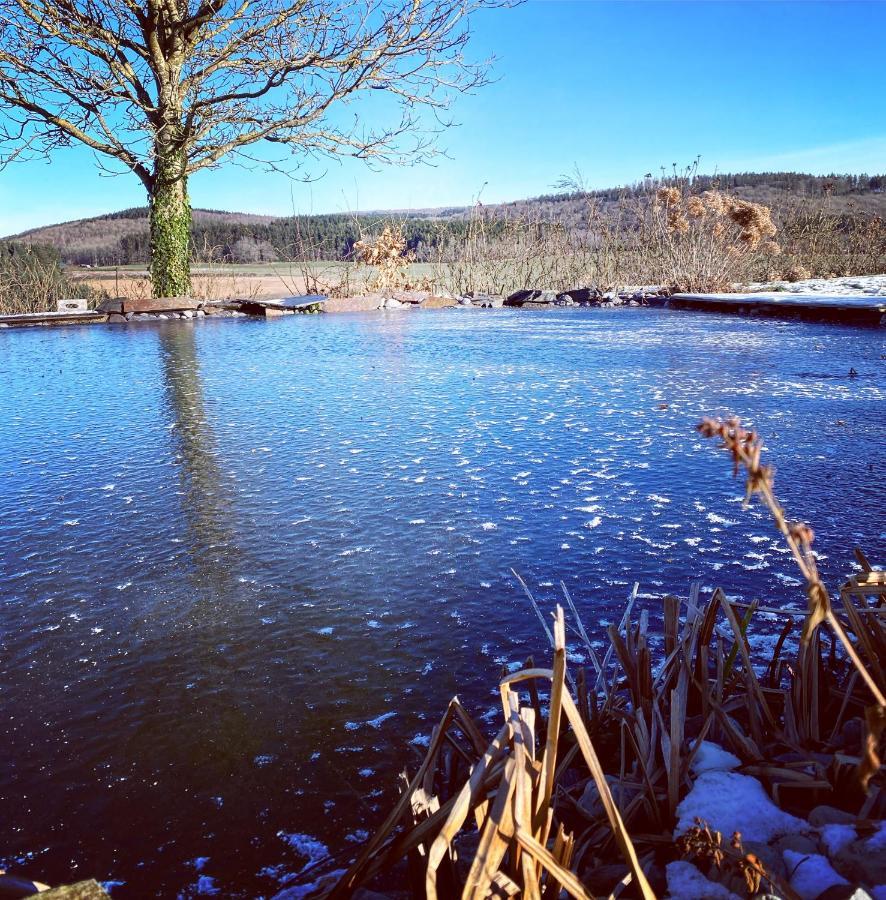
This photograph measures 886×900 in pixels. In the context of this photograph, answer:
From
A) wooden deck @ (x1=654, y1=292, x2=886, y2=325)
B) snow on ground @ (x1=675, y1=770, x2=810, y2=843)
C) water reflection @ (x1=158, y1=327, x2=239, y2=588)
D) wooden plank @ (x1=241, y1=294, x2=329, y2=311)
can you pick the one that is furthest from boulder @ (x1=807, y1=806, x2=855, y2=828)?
wooden plank @ (x1=241, y1=294, x2=329, y2=311)

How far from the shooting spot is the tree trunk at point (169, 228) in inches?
504

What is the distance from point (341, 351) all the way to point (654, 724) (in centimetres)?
707

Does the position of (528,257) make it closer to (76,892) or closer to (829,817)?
(829,817)

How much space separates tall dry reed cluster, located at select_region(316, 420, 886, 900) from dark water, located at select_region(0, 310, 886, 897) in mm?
222

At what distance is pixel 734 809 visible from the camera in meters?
1.09

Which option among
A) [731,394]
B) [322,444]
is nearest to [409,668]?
[322,444]

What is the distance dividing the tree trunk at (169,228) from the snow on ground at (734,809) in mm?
13526

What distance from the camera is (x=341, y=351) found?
802 centimetres

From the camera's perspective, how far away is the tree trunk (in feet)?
42.0

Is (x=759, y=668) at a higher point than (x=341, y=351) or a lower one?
lower

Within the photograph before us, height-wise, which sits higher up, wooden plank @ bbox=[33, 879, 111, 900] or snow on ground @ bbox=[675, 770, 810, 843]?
wooden plank @ bbox=[33, 879, 111, 900]

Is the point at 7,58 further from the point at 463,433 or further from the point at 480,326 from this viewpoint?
the point at 463,433

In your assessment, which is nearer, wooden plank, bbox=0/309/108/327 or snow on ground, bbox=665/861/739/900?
snow on ground, bbox=665/861/739/900

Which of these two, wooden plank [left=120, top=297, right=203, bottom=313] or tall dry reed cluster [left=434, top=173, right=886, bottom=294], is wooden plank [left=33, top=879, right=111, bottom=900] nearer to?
wooden plank [left=120, top=297, right=203, bottom=313]
